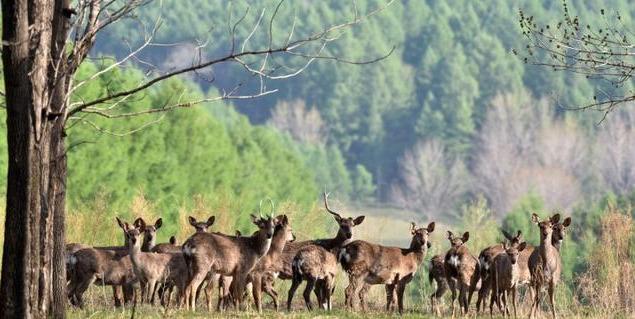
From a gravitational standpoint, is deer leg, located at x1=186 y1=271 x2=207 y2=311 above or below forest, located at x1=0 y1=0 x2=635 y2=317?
below

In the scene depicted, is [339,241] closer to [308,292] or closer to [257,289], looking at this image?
[308,292]

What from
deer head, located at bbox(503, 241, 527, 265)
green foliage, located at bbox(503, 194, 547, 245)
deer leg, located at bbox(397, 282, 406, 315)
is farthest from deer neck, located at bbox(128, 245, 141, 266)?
green foliage, located at bbox(503, 194, 547, 245)

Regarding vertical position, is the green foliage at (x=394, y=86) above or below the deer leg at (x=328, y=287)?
above

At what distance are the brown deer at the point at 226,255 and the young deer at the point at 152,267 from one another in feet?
1.12

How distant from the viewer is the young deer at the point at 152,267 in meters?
20.1

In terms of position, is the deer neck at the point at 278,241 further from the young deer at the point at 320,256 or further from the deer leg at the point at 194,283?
the deer leg at the point at 194,283

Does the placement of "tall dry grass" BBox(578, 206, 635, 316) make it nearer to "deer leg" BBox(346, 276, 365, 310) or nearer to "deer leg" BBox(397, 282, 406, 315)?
"deer leg" BBox(397, 282, 406, 315)

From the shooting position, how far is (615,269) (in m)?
26.4

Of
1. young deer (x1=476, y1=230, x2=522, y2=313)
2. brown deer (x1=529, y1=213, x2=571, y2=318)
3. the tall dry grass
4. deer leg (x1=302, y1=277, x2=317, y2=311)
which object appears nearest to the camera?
brown deer (x1=529, y1=213, x2=571, y2=318)

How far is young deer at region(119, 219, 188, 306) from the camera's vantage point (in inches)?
793

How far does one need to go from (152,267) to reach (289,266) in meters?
2.53

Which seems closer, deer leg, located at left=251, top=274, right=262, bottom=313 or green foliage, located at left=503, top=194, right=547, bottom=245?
deer leg, located at left=251, top=274, right=262, bottom=313

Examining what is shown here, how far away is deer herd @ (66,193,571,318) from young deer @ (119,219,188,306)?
0.01m

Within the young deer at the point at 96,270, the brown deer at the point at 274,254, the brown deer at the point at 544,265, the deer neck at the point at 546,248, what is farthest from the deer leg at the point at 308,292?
the deer neck at the point at 546,248
